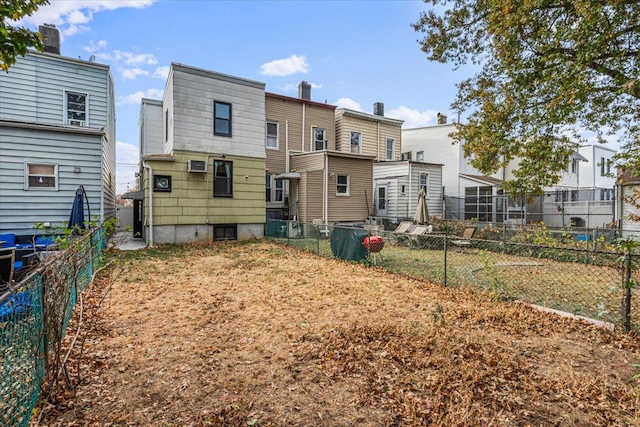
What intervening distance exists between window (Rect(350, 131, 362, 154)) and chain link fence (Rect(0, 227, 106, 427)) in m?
19.5

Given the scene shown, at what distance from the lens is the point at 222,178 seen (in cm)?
1386

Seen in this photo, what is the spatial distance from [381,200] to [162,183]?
13060 mm

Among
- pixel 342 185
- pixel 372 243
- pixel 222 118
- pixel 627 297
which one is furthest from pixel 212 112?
pixel 627 297

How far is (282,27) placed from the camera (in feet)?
41.7

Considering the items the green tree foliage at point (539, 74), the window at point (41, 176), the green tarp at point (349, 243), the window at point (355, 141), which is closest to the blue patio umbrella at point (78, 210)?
the window at point (41, 176)

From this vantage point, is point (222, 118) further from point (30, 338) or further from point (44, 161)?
point (30, 338)

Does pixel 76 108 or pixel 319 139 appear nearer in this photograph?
pixel 76 108

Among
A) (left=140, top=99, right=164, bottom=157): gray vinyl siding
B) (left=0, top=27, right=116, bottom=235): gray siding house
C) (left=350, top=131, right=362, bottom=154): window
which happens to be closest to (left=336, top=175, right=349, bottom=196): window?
(left=350, top=131, right=362, bottom=154): window

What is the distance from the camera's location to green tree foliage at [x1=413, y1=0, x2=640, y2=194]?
6.96 metres

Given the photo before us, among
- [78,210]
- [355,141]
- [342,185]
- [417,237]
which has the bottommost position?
A: [417,237]

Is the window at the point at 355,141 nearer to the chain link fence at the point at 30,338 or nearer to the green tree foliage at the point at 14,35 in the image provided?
the green tree foliage at the point at 14,35

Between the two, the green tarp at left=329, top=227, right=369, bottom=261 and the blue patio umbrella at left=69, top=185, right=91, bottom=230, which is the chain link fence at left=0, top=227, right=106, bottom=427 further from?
the blue patio umbrella at left=69, top=185, right=91, bottom=230

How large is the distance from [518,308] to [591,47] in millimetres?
5460

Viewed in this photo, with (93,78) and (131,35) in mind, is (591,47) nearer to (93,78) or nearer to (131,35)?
(131,35)
